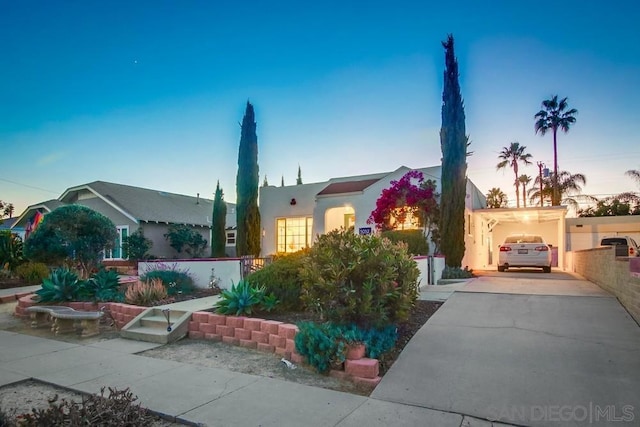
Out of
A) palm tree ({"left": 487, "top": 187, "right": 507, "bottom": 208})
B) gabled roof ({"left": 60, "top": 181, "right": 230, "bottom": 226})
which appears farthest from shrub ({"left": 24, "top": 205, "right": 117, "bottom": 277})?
palm tree ({"left": 487, "top": 187, "right": 507, "bottom": 208})

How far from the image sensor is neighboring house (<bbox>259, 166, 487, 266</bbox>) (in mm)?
16448

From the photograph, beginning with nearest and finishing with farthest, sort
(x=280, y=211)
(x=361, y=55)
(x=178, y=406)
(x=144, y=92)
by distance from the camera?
(x=178, y=406) < (x=361, y=55) < (x=144, y=92) < (x=280, y=211)

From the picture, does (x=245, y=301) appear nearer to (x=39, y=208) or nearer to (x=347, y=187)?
(x=347, y=187)

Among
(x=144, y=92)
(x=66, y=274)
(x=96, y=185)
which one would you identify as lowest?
(x=66, y=274)

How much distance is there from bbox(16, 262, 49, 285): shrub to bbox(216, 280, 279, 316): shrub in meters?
11.7

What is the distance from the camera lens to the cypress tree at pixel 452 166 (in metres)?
13.9

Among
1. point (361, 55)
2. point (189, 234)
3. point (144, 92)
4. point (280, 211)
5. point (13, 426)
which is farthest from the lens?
point (189, 234)

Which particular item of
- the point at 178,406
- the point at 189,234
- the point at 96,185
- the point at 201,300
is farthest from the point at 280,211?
the point at 178,406

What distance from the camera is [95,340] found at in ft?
22.7

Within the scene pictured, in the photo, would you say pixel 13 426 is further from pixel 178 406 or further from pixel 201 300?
pixel 201 300

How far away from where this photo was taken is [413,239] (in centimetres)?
1415

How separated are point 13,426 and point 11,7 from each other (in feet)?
35.0

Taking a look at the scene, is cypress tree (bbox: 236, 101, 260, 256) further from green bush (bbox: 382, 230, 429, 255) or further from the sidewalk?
the sidewalk

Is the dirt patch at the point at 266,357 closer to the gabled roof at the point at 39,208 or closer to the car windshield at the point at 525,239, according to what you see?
the car windshield at the point at 525,239
